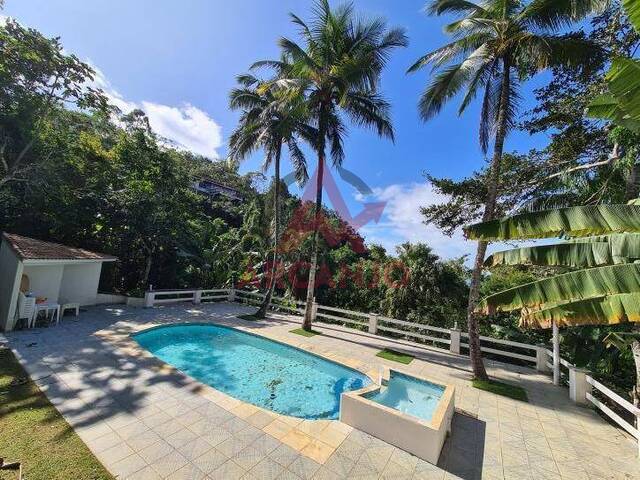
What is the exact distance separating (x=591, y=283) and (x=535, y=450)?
3.66 meters

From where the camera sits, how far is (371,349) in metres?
10.4

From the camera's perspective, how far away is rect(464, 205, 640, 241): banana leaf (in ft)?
11.2

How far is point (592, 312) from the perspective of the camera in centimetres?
330

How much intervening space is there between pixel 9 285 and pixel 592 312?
1481cm

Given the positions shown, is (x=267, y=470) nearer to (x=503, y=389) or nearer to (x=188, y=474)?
(x=188, y=474)

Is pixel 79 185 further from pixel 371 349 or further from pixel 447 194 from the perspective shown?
pixel 447 194

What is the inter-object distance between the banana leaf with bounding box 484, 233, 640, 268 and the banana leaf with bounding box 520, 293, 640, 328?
536 mm

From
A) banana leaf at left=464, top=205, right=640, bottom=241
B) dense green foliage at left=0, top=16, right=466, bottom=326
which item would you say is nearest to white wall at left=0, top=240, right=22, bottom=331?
dense green foliage at left=0, top=16, right=466, bottom=326

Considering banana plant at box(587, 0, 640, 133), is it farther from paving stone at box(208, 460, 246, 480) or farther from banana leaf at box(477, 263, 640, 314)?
paving stone at box(208, 460, 246, 480)

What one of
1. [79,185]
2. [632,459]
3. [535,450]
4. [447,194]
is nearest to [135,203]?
[79,185]

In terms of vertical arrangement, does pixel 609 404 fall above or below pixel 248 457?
above

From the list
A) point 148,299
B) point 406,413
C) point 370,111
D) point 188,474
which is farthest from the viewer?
point 148,299

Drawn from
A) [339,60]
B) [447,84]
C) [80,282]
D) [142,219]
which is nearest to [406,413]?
[447,84]

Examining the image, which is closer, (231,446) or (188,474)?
(188,474)
